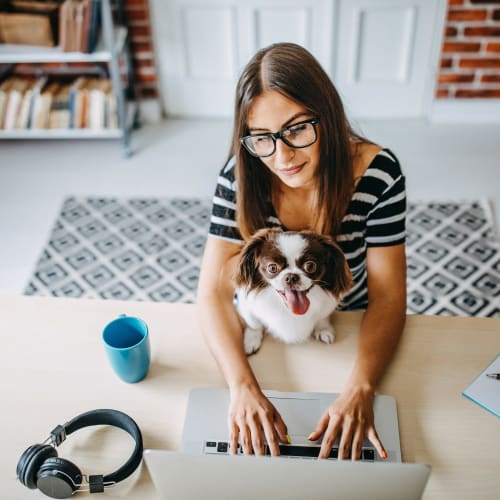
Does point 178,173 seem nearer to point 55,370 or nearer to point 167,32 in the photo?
point 167,32

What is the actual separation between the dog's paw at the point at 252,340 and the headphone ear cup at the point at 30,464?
1.36ft

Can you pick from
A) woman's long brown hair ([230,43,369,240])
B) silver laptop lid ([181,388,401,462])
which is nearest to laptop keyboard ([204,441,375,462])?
silver laptop lid ([181,388,401,462])

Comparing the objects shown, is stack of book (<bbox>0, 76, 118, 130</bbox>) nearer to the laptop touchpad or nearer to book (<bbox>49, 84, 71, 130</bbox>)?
book (<bbox>49, 84, 71, 130</bbox>)

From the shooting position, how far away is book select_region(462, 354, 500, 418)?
1047 millimetres

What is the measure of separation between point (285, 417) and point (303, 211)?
0.45 m

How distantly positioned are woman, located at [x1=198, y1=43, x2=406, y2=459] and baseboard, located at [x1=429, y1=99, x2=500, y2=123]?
7.49ft

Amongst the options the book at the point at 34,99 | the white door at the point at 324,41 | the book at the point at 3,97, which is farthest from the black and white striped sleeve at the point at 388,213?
the book at the point at 3,97

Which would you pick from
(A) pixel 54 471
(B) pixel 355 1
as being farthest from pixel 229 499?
(B) pixel 355 1

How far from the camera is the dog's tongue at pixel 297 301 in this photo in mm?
1011

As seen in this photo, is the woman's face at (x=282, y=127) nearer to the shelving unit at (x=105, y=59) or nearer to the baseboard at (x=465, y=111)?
the shelving unit at (x=105, y=59)

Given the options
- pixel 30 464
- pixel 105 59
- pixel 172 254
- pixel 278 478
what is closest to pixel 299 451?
pixel 278 478

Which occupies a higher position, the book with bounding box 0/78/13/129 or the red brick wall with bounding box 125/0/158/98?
the red brick wall with bounding box 125/0/158/98

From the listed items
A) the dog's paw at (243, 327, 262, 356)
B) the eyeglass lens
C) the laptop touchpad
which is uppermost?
the eyeglass lens

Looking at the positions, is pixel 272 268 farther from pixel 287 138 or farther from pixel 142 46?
pixel 142 46
